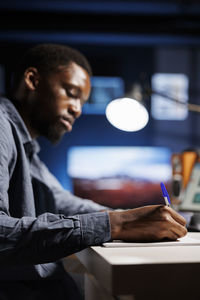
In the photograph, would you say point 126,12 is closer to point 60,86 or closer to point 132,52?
point 132,52

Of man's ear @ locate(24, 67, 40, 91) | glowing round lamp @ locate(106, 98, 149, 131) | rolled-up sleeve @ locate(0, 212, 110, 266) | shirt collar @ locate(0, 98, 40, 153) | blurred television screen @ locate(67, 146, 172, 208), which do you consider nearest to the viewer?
rolled-up sleeve @ locate(0, 212, 110, 266)

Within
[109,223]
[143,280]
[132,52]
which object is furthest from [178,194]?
[132,52]

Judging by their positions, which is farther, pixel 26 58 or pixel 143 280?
pixel 26 58

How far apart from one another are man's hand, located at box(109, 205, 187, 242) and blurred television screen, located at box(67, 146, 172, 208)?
467 centimetres

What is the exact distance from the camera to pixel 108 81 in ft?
20.3

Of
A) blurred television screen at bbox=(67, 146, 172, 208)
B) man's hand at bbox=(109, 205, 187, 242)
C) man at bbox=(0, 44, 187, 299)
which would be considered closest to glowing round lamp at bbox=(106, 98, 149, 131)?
man at bbox=(0, 44, 187, 299)

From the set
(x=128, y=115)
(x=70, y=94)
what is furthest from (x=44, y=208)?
(x=128, y=115)

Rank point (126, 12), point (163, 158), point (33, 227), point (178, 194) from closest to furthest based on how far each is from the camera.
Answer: point (33, 227), point (178, 194), point (126, 12), point (163, 158)

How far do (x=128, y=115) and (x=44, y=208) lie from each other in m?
0.66

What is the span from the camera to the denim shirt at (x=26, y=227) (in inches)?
34.7

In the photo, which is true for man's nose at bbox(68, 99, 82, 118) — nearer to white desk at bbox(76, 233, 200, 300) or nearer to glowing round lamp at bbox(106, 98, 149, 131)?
glowing round lamp at bbox(106, 98, 149, 131)

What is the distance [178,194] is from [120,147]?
13.2 feet

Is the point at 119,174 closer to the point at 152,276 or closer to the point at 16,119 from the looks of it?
the point at 16,119

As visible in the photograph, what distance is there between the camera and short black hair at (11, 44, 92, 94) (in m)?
1.53
